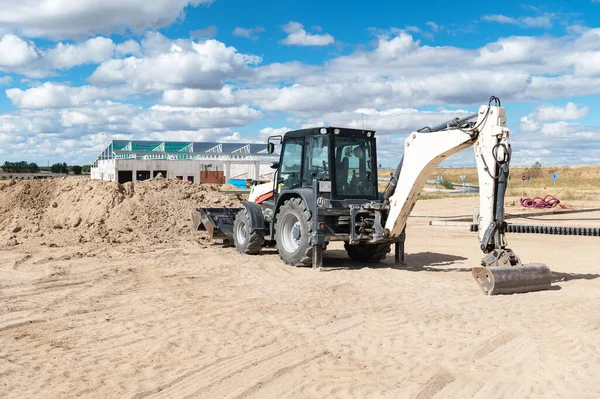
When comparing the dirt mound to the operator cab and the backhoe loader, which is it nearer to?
the backhoe loader

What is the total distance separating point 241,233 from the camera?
14023mm

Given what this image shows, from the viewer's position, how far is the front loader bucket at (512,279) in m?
9.06

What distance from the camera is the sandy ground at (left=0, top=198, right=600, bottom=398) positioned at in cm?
552

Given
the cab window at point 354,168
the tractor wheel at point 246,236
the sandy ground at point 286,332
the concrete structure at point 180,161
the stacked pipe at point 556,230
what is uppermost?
the concrete structure at point 180,161

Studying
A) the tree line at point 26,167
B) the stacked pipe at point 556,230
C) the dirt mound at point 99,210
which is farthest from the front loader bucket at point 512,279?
the tree line at point 26,167

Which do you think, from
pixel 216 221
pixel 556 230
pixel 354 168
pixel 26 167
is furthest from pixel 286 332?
pixel 26 167

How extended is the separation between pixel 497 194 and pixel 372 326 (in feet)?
10.5

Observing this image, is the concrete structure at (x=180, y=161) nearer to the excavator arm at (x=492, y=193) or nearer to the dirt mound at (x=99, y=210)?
the dirt mound at (x=99, y=210)

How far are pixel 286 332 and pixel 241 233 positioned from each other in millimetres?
6973

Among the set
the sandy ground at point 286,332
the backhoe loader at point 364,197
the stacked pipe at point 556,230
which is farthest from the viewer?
the stacked pipe at point 556,230

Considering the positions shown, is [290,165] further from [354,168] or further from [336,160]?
[354,168]

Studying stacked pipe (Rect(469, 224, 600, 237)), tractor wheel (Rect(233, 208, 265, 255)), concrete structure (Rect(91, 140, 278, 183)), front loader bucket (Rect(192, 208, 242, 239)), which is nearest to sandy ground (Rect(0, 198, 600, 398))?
tractor wheel (Rect(233, 208, 265, 255))

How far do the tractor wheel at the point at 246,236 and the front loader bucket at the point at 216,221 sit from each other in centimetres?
64

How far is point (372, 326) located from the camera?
24.7 ft
